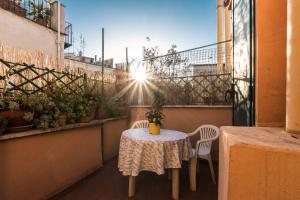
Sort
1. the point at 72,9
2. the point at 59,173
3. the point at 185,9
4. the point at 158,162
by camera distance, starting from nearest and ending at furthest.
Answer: the point at 158,162
the point at 59,173
the point at 185,9
the point at 72,9

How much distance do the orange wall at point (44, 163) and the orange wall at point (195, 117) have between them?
79.3 inches

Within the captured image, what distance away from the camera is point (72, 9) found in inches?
297

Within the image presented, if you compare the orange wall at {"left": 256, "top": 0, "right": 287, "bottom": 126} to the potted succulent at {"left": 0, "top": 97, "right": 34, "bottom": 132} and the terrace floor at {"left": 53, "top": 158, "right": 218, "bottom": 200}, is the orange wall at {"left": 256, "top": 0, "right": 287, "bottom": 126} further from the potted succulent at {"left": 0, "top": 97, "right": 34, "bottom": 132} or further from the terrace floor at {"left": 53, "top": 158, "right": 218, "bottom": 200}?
the potted succulent at {"left": 0, "top": 97, "right": 34, "bottom": 132}

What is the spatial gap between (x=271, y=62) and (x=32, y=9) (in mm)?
8023

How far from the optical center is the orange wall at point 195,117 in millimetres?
3928

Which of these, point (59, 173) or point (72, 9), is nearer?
point (59, 173)

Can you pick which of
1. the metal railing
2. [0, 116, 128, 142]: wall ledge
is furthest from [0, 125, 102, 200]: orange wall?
the metal railing

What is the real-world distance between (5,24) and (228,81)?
6.48 m

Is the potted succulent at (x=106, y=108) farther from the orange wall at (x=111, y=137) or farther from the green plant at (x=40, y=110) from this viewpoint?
the green plant at (x=40, y=110)

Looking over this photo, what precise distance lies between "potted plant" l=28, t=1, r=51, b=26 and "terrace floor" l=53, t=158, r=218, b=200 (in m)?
6.30

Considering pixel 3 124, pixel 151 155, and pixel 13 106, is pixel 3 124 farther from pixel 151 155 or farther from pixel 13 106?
pixel 151 155

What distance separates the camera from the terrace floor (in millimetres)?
2490

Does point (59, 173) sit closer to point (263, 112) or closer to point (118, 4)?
point (263, 112)

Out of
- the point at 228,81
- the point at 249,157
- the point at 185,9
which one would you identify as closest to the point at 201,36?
the point at 185,9
